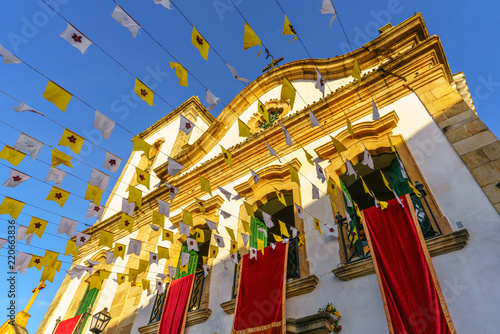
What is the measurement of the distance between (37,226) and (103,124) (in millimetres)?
3354

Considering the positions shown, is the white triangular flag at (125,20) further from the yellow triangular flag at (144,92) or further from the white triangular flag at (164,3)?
the yellow triangular flag at (144,92)

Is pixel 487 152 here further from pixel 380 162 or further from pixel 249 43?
pixel 249 43

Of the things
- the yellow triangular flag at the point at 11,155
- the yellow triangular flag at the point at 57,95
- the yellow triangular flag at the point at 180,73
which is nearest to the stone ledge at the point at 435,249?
the yellow triangular flag at the point at 180,73

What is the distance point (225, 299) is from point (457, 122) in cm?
583

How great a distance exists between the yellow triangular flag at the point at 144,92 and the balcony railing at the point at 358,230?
4204 mm

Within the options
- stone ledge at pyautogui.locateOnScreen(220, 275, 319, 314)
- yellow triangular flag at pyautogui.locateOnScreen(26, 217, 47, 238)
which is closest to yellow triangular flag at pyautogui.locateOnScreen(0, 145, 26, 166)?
yellow triangular flag at pyautogui.locateOnScreen(26, 217, 47, 238)

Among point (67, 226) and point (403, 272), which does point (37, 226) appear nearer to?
point (67, 226)

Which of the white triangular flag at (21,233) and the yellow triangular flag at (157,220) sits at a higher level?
the yellow triangular flag at (157,220)

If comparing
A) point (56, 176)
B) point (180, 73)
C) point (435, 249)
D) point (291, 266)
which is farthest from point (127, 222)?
point (435, 249)

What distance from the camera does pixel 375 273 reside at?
5.46m

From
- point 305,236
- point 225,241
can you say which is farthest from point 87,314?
point 305,236

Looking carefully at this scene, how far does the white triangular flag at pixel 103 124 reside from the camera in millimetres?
6383

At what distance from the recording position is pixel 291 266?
22.7 ft

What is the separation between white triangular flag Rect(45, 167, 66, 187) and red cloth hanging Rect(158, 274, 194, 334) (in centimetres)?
355
